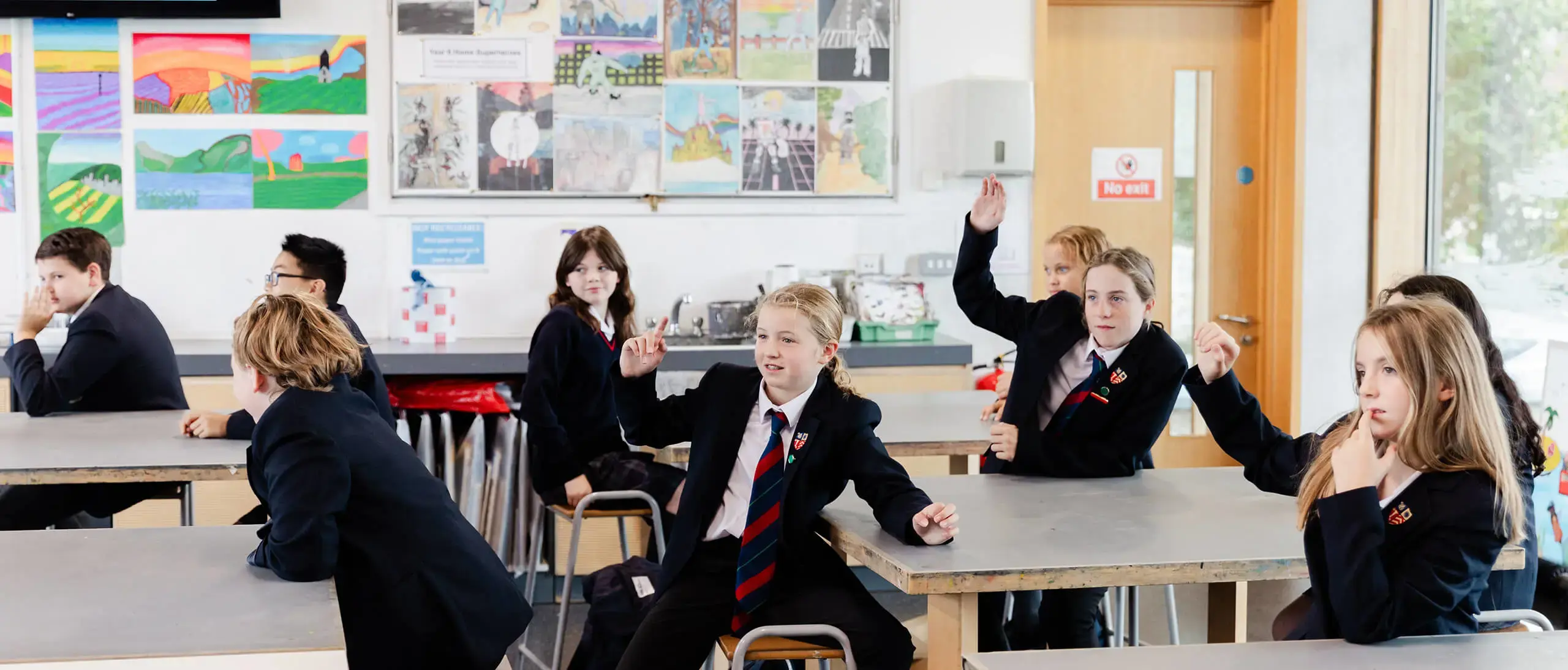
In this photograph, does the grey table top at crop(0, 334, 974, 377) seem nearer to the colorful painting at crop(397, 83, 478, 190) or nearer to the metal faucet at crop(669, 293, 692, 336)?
the metal faucet at crop(669, 293, 692, 336)

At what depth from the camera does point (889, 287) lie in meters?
4.64

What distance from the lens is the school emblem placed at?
1.65 meters

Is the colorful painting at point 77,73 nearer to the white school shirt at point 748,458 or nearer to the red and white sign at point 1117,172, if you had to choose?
the white school shirt at point 748,458

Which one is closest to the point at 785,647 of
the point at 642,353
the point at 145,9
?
the point at 642,353

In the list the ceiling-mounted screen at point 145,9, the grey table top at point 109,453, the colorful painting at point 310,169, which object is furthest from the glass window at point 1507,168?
the ceiling-mounted screen at point 145,9

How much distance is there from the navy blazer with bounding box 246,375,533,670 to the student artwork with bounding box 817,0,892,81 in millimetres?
3070

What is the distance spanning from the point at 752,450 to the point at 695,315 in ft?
8.18

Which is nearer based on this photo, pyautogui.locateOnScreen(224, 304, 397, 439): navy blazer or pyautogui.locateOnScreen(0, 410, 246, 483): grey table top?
pyautogui.locateOnScreen(0, 410, 246, 483): grey table top

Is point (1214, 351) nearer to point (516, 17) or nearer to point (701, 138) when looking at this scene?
point (701, 138)

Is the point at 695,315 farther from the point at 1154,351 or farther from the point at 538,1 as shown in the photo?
the point at 1154,351

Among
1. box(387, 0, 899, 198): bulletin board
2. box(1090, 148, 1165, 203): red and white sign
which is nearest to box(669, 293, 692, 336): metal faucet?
box(387, 0, 899, 198): bulletin board

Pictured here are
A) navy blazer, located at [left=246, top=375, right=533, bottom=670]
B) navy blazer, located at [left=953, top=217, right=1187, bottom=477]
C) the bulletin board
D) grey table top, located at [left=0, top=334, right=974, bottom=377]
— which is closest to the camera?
navy blazer, located at [left=246, top=375, right=533, bottom=670]

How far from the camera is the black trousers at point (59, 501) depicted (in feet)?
10.1

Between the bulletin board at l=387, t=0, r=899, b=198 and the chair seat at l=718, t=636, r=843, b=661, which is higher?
the bulletin board at l=387, t=0, r=899, b=198
